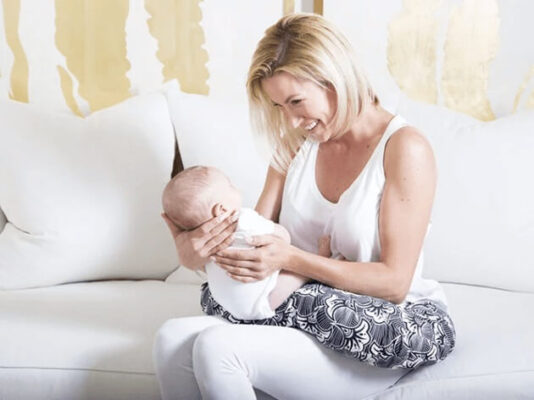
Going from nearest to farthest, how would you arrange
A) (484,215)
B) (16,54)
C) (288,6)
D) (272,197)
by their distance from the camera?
(272,197) → (484,215) → (16,54) → (288,6)

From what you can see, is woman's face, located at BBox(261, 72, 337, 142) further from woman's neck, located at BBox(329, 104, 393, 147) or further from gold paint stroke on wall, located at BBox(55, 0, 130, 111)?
gold paint stroke on wall, located at BBox(55, 0, 130, 111)

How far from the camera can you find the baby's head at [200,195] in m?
1.69

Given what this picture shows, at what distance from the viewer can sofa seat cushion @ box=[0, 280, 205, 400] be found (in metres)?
1.71

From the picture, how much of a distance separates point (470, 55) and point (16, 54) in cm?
148

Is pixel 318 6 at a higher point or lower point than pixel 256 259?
higher

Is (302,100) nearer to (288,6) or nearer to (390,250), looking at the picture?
(390,250)

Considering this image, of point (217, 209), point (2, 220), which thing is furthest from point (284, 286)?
point (2, 220)

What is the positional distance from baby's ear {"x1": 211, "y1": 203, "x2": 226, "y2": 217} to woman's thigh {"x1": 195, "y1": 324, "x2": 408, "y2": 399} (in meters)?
0.23

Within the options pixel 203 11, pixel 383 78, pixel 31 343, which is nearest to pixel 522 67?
pixel 383 78

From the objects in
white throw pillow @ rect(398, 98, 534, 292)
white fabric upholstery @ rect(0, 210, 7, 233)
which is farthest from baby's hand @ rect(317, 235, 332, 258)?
white fabric upholstery @ rect(0, 210, 7, 233)

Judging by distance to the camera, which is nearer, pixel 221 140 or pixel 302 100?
pixel 302 100

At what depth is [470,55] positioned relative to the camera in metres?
2.79

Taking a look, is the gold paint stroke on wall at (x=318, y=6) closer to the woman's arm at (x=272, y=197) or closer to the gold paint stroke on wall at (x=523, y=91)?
the gold paint stroke on wall at (x=523, y=91)

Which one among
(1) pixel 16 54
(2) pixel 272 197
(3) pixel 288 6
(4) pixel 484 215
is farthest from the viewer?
(3) pixel 288 6
